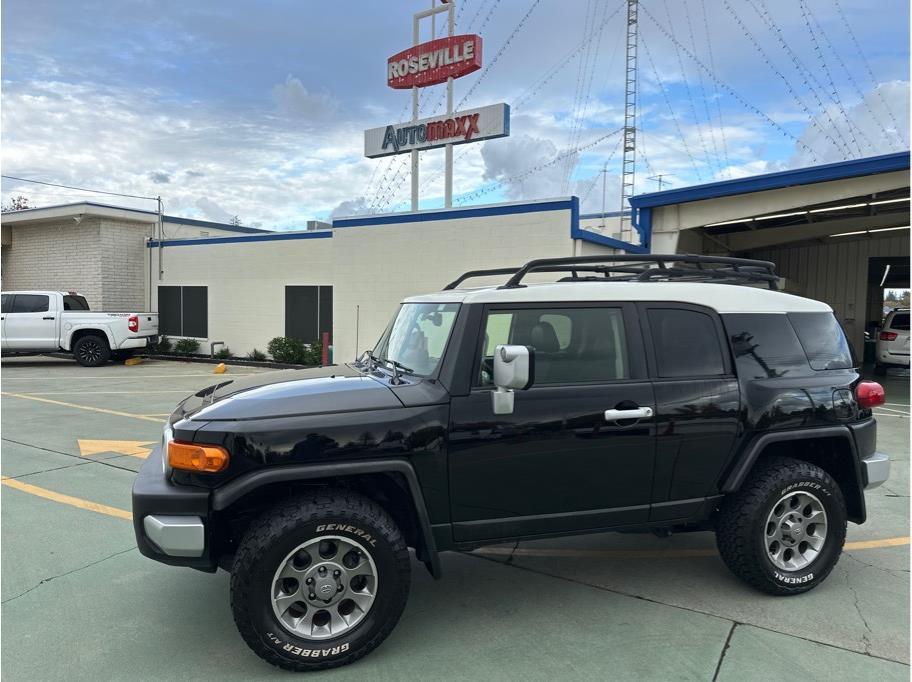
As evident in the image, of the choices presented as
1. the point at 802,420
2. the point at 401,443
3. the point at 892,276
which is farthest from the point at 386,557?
the point at 892,276

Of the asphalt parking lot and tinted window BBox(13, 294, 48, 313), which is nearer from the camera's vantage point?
the asphalt parking lot

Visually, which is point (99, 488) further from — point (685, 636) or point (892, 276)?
point (892, 276)

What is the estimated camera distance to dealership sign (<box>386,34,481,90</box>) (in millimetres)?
15820

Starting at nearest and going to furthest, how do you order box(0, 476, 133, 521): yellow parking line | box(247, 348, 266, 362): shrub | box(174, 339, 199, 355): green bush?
box(0, 476, 133, 521): yellow parking line
box(247, 348, 266, 362): shrub
box(174, 339, 199, 355): green bush

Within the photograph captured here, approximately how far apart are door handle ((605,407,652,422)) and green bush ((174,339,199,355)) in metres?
16.6

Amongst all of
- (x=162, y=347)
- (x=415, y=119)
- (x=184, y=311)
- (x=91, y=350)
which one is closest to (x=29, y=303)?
(x=91, y=350)

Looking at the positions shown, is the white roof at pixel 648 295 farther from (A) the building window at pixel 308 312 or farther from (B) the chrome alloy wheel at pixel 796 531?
(A) the building window at pixel 308 312

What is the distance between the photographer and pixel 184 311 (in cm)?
1855

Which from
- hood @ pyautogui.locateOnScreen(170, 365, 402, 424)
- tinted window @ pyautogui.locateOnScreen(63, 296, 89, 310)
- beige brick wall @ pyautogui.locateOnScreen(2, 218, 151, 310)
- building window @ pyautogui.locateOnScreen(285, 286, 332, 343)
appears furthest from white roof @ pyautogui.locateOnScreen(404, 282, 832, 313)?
beige brick wall @ pyautogui.locateOnScreen(2, 218, 151, 310)

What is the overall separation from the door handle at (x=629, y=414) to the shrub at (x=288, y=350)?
13335 mm

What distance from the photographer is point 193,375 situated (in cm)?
1443

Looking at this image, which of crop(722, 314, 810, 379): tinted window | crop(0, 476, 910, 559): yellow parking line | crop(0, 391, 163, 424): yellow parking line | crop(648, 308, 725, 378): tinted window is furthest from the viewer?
crop(0, 391, 163, 424): yellow parking line

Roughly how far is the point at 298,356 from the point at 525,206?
7.13 metres

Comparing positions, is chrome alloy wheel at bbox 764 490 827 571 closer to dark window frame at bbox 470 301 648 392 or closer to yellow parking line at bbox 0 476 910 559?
yellow parking line at bbox 0 476 910 559
